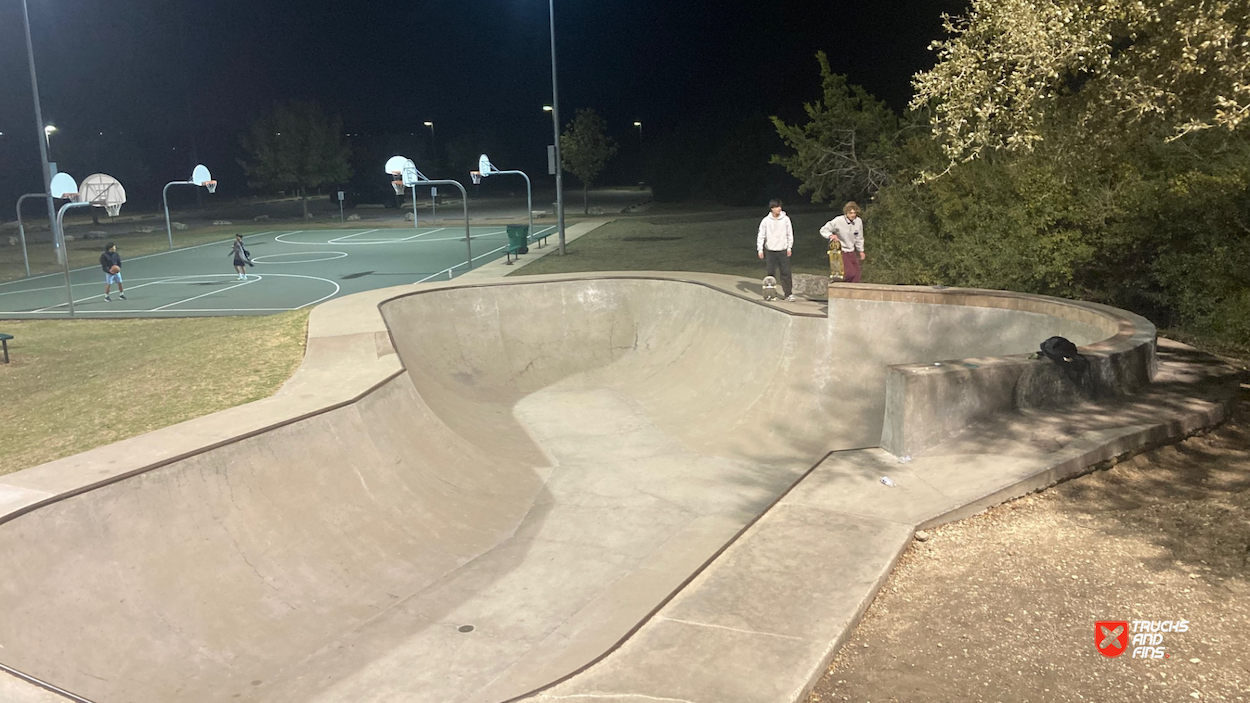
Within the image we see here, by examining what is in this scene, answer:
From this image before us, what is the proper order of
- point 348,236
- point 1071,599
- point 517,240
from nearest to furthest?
1. point 1071,599
2. point 517,240
3. point 348,236

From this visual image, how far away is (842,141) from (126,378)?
1887 centimetres

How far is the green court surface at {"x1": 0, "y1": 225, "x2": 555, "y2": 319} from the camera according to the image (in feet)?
71.1

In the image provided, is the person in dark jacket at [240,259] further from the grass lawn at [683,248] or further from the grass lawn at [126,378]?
the grass lawn at [126,378]

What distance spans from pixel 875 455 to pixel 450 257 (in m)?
25.1

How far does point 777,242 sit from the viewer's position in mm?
13883

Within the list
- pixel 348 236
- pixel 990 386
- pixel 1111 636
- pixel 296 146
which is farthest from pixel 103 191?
pixel 1111 636

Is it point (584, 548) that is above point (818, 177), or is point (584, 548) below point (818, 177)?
below

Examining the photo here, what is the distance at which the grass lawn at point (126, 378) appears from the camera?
31.9 feet

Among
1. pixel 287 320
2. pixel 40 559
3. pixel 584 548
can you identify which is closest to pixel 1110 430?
pixel 584 548

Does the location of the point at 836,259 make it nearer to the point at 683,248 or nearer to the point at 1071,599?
the point at 1071,599

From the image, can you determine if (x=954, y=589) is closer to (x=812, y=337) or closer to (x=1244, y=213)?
(x=812, y=337)

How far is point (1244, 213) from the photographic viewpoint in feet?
38.9

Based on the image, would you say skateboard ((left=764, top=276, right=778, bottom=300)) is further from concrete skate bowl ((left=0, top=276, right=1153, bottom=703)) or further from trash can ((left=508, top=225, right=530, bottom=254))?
trash can ((left=508, top=225, right=530, bottom=254))

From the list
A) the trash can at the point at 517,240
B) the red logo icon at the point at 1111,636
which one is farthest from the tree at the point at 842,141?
the red logo icon at the point at 1111,636
